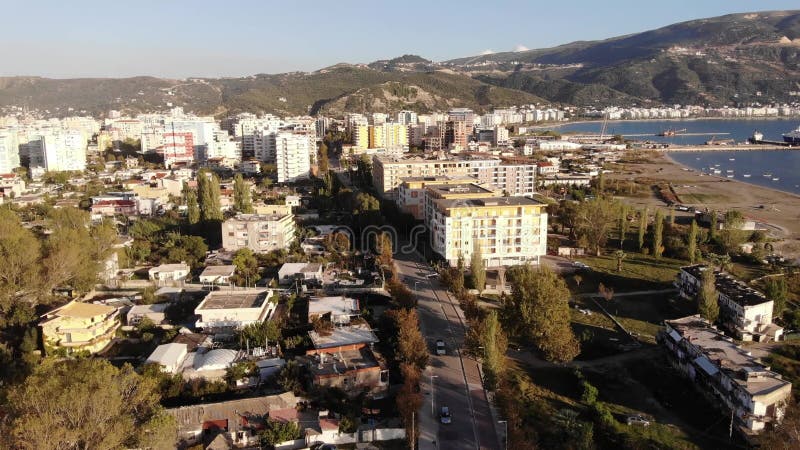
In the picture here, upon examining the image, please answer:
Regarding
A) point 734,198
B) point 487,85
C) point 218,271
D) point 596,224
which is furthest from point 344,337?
point 487,85

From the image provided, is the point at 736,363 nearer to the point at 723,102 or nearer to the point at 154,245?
the point at 154,245

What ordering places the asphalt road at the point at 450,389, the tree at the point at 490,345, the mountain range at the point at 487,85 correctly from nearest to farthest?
the asphalt road at the point at 450,389, the tree at the point at 490,345, the mountain range at the point at 487,85

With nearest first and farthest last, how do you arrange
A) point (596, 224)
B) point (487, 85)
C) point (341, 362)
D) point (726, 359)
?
point (726, 359)
point (341, 362)
point (596, 224)
point (487, 85)

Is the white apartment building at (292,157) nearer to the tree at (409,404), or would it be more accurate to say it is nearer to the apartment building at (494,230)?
the apartment building at (494,230)

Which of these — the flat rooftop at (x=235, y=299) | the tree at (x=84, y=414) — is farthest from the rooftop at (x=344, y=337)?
the tree at (x=84, y=414)

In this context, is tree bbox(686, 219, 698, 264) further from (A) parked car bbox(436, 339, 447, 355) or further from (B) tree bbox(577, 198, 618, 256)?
(A) parked car bbox(436, 339, 447, 355)

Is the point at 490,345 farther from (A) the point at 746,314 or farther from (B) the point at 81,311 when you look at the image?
(B) the point at 81,311

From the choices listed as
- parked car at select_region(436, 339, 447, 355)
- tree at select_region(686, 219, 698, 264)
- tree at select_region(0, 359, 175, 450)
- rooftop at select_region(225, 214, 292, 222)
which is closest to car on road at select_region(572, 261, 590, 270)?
tree at select_region(686, 219, 698, 264)
